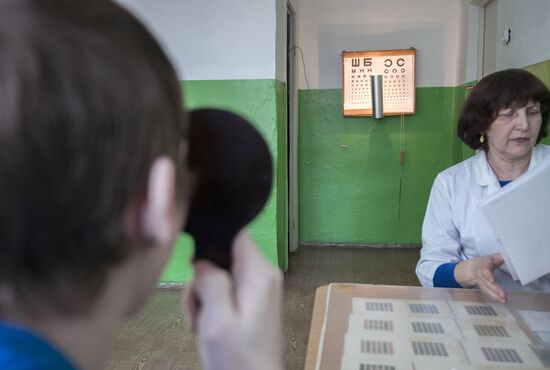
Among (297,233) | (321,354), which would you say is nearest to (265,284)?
(321,354)

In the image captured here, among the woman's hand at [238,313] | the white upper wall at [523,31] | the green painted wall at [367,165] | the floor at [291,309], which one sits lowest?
the floor at [291,309]

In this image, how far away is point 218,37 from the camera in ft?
10.1

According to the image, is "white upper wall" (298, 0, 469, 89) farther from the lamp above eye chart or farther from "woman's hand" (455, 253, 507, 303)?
"woman's hand" (455, 253, 507, 303)

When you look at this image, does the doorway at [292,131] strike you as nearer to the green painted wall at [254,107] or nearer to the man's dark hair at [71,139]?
the green painted wall at [254,107]

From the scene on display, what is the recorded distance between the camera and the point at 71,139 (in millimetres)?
322

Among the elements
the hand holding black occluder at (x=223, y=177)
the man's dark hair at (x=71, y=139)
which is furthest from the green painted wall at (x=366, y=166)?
the man's dark hair at (x=71, y=139)

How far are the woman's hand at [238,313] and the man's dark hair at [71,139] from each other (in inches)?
3.7

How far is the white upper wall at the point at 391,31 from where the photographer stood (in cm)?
408

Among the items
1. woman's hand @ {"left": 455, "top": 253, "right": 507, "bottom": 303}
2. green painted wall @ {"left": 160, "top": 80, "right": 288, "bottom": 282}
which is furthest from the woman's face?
green painted wall @ {"left": 160, "top": 80, "right": 288, "bottom": 282}

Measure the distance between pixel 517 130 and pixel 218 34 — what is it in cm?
197

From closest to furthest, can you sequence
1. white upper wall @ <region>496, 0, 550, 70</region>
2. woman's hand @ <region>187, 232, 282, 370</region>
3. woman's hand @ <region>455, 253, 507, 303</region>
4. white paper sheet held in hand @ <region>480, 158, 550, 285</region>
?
woman's hand @ <region>187, 232, 282, 370</region>, white paper sheet held in hand @ <region>480, 158, 550, 285</region>, woman's hand @ <region>455, 253, 507, 303</region>, white upper wall @ <region>496, 0, 550, 70</region>

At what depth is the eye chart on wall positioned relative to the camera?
408 cm

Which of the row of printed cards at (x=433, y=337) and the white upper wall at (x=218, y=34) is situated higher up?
the white upper wall at (x=218, y=34)

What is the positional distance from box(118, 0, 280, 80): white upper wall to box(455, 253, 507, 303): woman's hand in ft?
6.54
